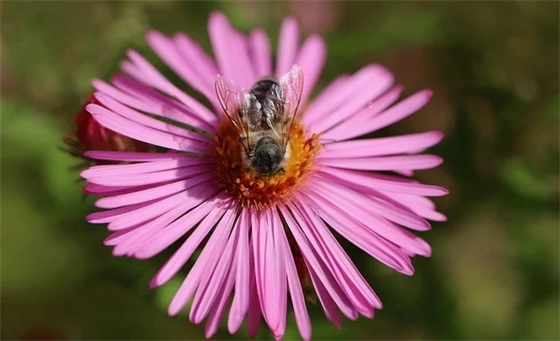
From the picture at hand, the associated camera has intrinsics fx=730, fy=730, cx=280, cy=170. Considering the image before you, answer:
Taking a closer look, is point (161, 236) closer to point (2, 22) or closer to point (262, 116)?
point (262, 116)

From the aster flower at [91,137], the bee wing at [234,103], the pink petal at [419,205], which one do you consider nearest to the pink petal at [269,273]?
the bee wing at [234,103]

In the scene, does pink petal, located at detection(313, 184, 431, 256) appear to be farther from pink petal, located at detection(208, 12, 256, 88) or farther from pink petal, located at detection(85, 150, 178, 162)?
pink petal, located at detection(208, 12, 256, 88)

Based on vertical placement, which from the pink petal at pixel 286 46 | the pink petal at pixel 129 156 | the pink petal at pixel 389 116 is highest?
the pink petal at pixel 286 46

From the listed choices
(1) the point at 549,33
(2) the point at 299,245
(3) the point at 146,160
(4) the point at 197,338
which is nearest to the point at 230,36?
(3) the point at 146,160

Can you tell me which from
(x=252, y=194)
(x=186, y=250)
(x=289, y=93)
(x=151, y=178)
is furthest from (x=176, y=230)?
(x=289, y=93)

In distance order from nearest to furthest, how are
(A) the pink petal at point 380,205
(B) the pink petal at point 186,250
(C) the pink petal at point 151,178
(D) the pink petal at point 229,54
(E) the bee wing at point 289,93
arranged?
(B) the pink petal at point 186,250 < (C) the pink petal at point 151,178 < (A) the pink petal at point 380,205 < (E) the bee wing at point 289,93 < (D) the pink petal at point 229,54

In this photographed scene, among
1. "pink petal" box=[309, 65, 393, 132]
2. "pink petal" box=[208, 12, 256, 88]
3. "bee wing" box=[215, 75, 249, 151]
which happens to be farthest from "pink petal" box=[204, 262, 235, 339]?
"pink petal" box=[208, 12, 256, 88]

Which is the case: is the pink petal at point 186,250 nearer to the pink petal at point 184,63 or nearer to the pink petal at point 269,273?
the pink petal at point 269,273
